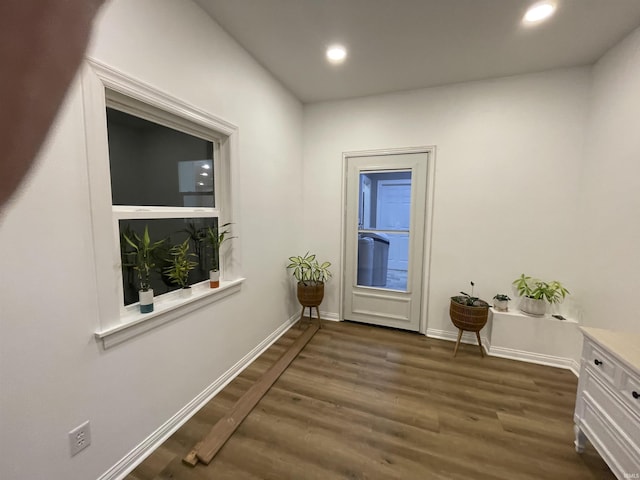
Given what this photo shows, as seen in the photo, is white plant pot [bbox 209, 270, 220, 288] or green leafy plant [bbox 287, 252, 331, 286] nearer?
white plant pot [bbox 209, 270, 220, 288]

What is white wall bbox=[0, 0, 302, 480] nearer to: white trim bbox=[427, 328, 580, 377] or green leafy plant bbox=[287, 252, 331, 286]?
green leafy plant bbox=[287, 252, 331, 286]

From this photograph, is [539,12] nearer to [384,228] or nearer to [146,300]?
[384,228]

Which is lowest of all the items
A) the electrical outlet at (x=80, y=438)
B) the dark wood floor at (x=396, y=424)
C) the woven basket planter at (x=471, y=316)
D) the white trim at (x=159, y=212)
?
the dark wood floor at (x=396, y=424)

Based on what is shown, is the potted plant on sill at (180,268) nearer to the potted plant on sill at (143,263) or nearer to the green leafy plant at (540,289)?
the potted plant on sill at (143,263)

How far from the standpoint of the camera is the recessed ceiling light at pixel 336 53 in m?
2.15

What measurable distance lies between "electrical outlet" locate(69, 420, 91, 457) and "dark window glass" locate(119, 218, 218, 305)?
1.90ft

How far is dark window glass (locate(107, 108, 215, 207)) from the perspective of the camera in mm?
1455

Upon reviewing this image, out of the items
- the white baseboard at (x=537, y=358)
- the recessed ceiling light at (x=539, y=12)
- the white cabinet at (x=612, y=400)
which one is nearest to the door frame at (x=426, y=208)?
the white baseboard at (x=537, y=358)

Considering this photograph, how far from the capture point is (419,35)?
1.98m

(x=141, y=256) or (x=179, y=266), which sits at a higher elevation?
(x=141, y=256)

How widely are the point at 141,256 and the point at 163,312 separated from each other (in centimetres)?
36

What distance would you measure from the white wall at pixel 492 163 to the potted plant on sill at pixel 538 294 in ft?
0.35

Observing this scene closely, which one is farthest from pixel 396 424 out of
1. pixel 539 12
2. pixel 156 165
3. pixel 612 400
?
pixel 539 12

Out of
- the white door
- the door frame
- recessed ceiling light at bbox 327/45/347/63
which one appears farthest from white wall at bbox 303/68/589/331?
recessed ceiling light at bbox 327/45/347/63
